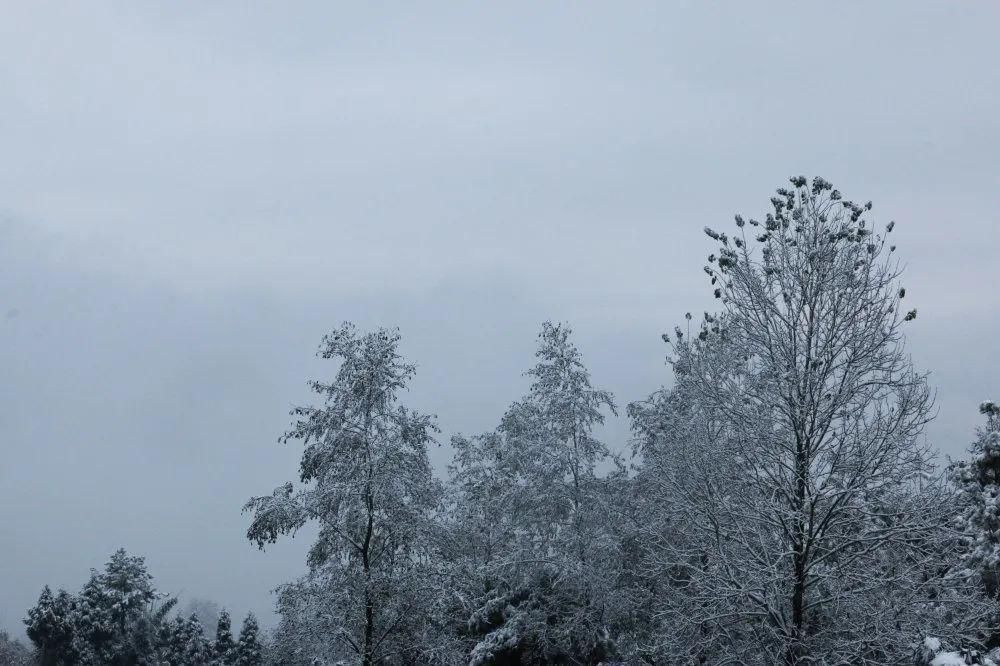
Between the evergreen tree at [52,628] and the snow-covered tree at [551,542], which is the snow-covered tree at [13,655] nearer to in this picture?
the evergreen tree at [52,628]

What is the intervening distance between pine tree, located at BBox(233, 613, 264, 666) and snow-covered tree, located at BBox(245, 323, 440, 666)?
40298mm

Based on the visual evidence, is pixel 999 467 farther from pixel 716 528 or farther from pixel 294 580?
pixel 294 580

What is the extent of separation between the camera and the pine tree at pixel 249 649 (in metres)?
55.8

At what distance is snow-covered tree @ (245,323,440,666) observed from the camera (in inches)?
773

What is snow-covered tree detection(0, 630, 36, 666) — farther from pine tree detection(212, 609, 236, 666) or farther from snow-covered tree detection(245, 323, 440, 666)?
snow-covered tree detection(245, 323, 440, 666)

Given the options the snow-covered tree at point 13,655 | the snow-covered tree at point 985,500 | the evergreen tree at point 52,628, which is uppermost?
the snow-covered tree at point 985,500

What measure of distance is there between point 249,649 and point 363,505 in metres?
44.0

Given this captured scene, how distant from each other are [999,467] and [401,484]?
13618 mm

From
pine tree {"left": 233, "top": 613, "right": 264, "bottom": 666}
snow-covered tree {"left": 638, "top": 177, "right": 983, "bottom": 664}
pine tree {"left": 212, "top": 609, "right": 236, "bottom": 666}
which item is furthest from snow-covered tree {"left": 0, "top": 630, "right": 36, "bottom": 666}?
snow-covered tree {"left": 638, "top": 177, "right": 983, "bottom": 664}

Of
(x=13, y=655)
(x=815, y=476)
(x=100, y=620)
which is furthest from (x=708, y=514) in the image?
(x=13, y=655)

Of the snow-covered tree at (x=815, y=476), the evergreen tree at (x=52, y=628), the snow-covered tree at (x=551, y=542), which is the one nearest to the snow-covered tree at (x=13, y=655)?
the evergreen tree at (x=52, y=628)

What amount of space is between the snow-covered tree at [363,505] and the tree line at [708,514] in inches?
2.2

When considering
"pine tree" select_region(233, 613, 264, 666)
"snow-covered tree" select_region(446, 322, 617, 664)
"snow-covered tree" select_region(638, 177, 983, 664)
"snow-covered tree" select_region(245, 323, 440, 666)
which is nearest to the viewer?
"snow-covered tree" select_region(638, 177, 983, 664)

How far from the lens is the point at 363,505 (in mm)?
19766
